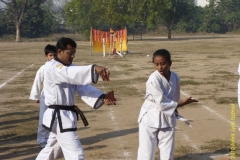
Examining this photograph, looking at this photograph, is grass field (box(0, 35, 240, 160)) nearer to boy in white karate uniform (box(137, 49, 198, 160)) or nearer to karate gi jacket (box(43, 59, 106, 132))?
boy in white karate uniform (box(137, 49, 198, 160))

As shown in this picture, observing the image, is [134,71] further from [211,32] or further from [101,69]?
[211,32]

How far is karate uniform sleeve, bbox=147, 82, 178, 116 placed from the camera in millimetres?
5672

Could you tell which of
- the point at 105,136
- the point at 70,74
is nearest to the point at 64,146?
the point at 70,74

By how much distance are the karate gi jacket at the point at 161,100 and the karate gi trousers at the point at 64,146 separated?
91 cm

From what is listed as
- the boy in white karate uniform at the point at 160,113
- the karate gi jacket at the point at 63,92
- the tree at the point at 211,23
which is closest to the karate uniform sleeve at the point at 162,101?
the boy in white karate uniform at the point at 160,113

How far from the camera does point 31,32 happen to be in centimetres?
7988

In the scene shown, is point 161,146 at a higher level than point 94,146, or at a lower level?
higher

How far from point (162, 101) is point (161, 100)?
2 centimetres

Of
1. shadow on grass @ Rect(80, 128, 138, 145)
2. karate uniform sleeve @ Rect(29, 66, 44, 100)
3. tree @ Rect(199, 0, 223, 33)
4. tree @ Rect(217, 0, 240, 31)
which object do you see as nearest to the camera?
karate uniform sleeve @ Rect(29, 66, 44, 100)

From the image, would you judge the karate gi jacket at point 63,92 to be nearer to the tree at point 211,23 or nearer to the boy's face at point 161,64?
the boy's face at point 161,64

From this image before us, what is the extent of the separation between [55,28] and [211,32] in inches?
1082

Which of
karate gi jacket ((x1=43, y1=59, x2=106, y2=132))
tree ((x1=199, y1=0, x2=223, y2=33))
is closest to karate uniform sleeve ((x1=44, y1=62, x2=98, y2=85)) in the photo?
karate gi jacket ((x1=43, y1=59, x2=106, y2=132))

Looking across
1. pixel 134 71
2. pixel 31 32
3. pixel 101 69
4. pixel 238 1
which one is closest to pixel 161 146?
Answer: pixel 101 69

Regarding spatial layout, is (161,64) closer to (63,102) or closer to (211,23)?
(63,102)
